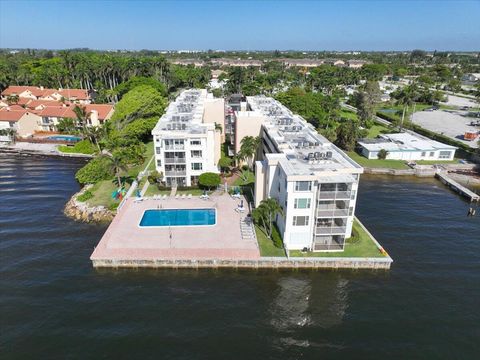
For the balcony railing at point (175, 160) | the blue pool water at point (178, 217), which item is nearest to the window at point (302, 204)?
the blue pool water at point (178, 217)

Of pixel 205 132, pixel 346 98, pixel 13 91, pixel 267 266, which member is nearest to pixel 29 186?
pixel 205 132

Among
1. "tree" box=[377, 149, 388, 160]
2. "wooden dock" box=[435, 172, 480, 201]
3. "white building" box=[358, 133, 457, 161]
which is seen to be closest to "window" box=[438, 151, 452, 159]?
"white building" box=[358, 133, 457, 161]

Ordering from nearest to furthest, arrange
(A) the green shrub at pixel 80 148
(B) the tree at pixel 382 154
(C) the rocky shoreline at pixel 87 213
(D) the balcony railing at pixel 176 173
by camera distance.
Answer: (C) the rocky shoreline at pixel 87 213
(D) the balcony railing at pixel 176 173
(B) the tree at pixel 382 154
(A) the green shrub at pixel 80 148

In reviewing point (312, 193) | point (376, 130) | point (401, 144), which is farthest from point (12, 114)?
point (376, 130)

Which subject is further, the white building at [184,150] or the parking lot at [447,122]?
the parking lot at [447,122]

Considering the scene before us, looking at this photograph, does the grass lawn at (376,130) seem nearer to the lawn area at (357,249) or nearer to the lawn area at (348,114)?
the lawn area at (348,114)

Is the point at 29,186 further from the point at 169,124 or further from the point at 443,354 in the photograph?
the point at 443,354
